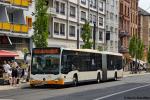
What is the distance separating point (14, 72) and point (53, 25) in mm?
27806

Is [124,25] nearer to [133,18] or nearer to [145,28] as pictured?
[133,18]

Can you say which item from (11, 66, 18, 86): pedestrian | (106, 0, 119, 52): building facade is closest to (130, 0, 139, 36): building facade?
(106, 0, 119, 52): building facade

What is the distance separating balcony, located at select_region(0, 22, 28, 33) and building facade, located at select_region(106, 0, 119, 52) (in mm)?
33135

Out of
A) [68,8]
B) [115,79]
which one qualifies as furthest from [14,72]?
[68,8]

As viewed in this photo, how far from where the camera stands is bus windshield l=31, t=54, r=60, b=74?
30.7 metres

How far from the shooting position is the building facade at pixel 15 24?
159 feet

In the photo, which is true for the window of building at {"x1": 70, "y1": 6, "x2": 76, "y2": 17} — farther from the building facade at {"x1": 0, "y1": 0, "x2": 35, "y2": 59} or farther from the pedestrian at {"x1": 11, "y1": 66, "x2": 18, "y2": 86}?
the pedestrian at {"x1": 11, "y1": 66, "x2": 18, "y2": 86}

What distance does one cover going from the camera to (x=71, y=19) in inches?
2625

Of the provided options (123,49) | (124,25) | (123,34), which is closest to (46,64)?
(123,49)

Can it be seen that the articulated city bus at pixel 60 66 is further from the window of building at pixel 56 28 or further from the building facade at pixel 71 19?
the window of building at pixel 56 28

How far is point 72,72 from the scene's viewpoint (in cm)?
3238

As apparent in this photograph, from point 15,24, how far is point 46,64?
780 inches

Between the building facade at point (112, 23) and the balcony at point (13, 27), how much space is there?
33.1m

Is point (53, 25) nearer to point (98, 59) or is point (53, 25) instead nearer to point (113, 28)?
point (98, 59)
